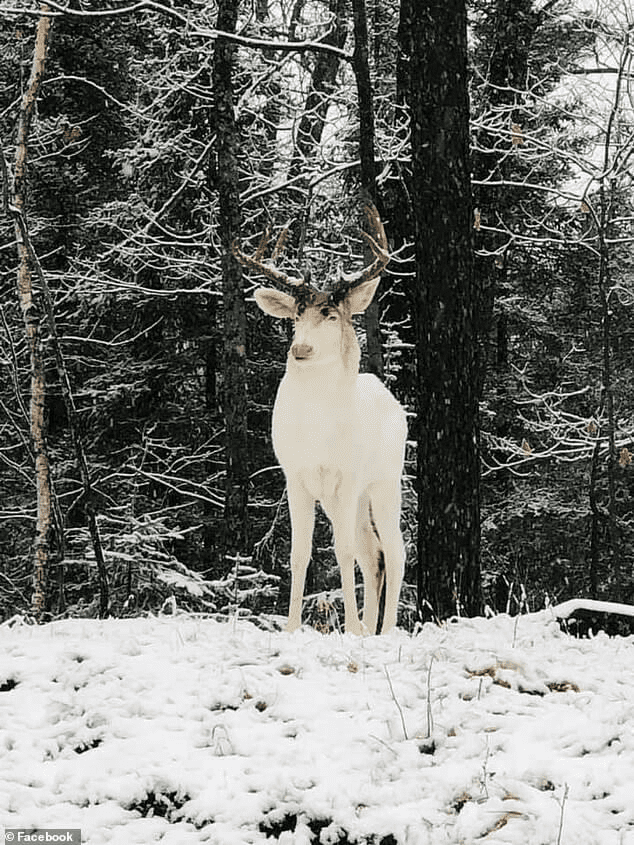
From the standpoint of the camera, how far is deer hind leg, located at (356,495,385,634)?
22.5ft

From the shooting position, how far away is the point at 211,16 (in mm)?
14625

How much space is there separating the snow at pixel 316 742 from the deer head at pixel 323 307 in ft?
5.76

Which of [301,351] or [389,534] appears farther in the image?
[389,534]

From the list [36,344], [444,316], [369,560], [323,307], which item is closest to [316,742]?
[323,307]

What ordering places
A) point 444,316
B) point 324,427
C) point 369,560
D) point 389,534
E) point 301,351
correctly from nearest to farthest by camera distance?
point 301,351, point 324,427, point 389,534, point 369,560, point 444,316

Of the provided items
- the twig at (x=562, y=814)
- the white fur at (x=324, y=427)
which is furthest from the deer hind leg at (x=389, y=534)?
the twig at (x=562, y=814)

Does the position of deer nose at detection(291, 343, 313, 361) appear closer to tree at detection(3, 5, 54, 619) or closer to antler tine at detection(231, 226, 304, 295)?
antler tine at detection(231, 226, 304, 295)

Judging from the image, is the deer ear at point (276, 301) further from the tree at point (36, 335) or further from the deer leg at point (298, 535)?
the tree at point (36, 335)

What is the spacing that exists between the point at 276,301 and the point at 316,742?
3064mm

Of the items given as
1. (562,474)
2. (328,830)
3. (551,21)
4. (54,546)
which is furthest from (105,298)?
(328,830)

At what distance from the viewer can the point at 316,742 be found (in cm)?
381

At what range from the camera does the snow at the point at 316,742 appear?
3330 millimetres

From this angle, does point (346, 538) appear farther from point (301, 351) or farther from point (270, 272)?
point (270, 272)

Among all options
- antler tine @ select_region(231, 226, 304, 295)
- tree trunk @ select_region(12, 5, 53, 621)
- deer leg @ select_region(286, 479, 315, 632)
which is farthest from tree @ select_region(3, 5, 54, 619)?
deer leg @ select_region(286, 479, 315, 632)
